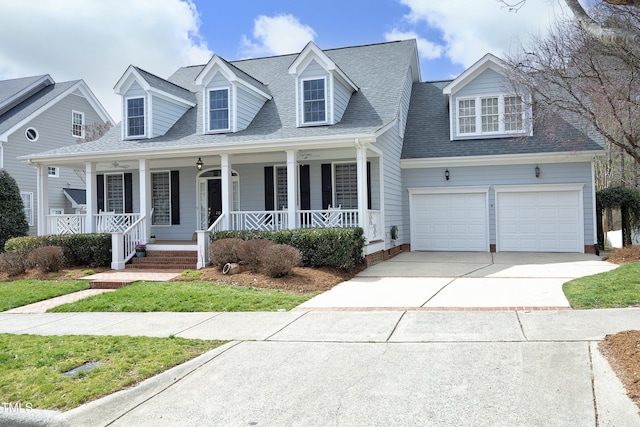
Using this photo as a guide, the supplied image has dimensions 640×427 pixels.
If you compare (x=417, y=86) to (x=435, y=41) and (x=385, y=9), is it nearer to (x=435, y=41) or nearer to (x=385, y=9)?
(x=435, y=41)

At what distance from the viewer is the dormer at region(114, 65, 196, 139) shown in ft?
54.0

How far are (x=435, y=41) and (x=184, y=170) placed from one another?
33.4 feet

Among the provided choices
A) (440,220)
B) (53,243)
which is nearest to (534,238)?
(440,220)

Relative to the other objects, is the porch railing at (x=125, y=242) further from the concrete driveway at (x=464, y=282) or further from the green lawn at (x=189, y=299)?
the concrete driveway at (x=464, y=282)

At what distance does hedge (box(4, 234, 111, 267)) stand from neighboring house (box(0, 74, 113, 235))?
9.92m

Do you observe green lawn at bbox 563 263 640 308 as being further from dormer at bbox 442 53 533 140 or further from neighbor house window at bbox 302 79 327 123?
neighbor house window at bbox 302 79 327 123


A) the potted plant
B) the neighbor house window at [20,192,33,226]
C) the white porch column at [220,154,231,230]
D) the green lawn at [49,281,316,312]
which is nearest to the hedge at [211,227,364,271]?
the white porch column at [220,154,231,230]

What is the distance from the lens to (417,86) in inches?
810

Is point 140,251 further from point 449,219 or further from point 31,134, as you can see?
point 31,134

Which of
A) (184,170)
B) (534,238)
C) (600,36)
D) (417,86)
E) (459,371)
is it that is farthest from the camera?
(417,86)

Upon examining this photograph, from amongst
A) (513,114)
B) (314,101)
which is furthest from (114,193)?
(513,114)

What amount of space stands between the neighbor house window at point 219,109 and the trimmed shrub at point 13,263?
6600 mm

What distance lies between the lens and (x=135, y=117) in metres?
16.8

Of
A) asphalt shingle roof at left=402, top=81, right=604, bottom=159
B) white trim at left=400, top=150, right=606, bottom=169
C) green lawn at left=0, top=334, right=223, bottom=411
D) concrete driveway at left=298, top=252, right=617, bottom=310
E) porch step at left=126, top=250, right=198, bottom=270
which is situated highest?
asphalt shingle roof at left=402, top=81, right=604, bottom=159
